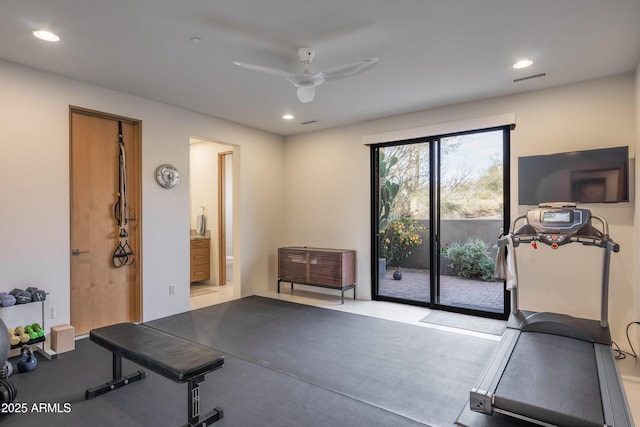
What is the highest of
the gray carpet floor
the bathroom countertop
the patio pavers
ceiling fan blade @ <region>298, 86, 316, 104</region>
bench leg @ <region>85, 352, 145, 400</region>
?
ceiling fan blade @ <region>298, 86, 316, 104</region>

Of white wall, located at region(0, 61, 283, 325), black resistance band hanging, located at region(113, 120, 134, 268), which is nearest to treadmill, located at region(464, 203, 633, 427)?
white wall, located at region(0, 61, 283, 325)

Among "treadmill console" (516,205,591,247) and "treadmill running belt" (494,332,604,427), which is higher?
"treadmill console" (516,205,591,247)

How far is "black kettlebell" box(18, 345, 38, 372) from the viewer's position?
3.06 meters

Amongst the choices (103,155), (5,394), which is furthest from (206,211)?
(5,394)

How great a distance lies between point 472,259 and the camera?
16.0 ft

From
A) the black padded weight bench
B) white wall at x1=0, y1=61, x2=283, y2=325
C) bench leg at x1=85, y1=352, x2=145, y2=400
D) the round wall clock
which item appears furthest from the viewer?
the round wall clock

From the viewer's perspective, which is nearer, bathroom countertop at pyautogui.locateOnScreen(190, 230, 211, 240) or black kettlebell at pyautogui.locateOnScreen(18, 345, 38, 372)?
black kettlebell at pyautogui.locateOnScreen(18, 345, 38, 372)

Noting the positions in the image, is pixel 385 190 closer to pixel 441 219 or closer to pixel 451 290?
pixel 441 219

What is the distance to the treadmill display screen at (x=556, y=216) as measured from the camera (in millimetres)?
3178

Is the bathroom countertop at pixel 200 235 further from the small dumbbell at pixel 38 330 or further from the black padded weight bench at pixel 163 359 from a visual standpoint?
the black padded weight bench at pixel 163 359

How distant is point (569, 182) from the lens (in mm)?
3779

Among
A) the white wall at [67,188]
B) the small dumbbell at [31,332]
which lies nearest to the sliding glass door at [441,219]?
the white wall at [67,188]

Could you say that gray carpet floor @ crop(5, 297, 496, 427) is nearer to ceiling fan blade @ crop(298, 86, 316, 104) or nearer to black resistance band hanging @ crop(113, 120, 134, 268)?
black resistance band hanging @ crop(113, 120, 134, 268)

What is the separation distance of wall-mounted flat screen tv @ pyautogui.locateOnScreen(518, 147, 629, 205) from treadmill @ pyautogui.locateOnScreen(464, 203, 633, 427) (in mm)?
651
